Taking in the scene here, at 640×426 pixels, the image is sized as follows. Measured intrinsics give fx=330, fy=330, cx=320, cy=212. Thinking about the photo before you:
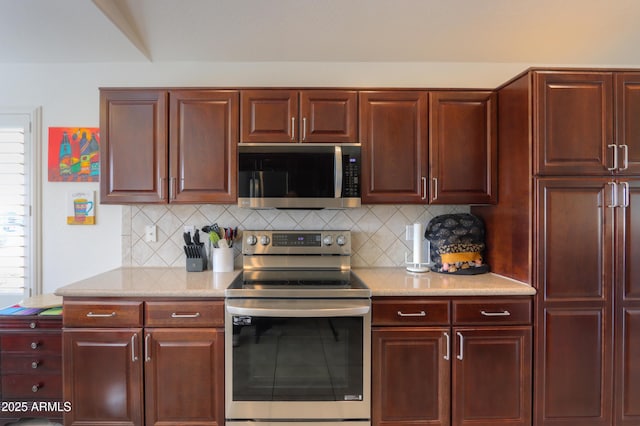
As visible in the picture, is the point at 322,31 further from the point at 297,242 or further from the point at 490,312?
the point at 490,312

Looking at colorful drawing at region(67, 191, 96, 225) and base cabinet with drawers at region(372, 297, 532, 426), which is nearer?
base cabinet with drawers at region(372, 297, 532, 426)

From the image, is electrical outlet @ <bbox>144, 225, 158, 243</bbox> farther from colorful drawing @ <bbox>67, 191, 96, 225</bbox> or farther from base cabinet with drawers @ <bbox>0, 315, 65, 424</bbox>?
base cabinet with drawers @ <bbox>0, 315, 65, 424</bbox>

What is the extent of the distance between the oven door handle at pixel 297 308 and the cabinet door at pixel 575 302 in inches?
40.1

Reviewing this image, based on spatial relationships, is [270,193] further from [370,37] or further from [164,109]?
[370,37]

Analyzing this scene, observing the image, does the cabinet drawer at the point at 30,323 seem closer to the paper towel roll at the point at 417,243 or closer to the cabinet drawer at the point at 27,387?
the cabinet drawer at the point at 27,387

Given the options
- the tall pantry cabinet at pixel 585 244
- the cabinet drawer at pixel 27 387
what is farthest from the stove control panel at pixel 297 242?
the cabinet drawer at pixel 27 387

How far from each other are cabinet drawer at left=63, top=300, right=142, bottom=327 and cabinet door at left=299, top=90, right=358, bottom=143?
1392 mm

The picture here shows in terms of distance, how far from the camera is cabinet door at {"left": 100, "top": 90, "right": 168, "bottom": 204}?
2.12m

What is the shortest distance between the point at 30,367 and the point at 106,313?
71 centimetres

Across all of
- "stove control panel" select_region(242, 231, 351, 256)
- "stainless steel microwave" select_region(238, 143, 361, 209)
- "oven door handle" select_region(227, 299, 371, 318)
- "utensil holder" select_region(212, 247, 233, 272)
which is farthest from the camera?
"stove control panel" select_region(242, 231, 351, 256)

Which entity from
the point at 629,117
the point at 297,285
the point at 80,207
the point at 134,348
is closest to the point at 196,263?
the point at 134,348

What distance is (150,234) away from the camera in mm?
2441

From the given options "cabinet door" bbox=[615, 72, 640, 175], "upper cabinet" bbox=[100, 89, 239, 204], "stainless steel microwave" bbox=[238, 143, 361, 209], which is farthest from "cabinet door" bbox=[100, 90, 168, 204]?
"cabinet door" bbox=[615, 72, 640, 175]

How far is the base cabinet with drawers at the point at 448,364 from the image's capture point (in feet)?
5.87
